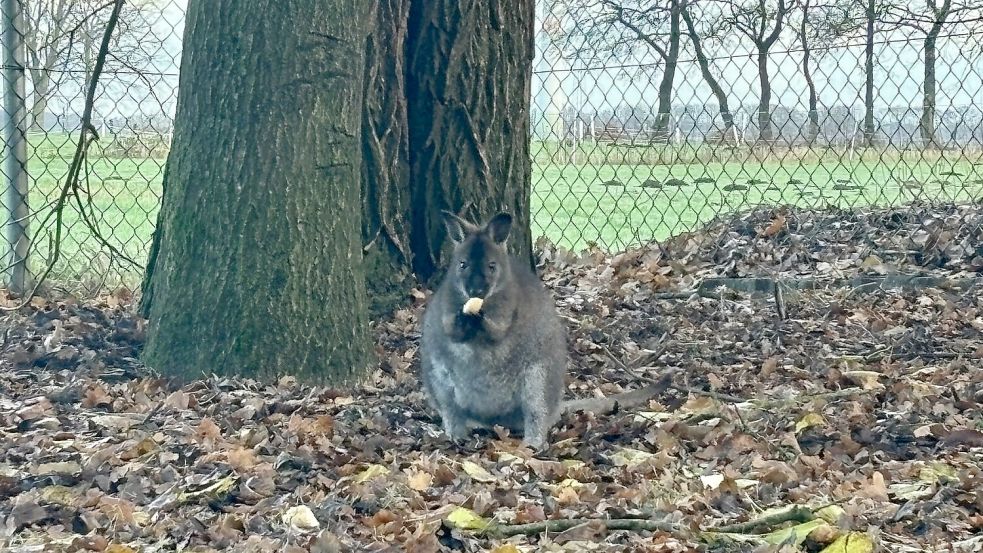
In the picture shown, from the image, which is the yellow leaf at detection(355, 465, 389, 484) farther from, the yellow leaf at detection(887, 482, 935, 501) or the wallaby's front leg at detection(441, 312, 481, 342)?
the yellow leaf at detection(887, 482, 935, 501)

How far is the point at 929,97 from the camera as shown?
8.18 m

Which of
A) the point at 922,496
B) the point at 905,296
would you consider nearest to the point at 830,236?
the point at 905,296

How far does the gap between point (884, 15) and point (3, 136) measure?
6264mm

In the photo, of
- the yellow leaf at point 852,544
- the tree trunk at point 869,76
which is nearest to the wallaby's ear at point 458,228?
the yellow leaf at point 852,544

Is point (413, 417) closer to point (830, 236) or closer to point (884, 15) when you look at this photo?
point (830, 236)

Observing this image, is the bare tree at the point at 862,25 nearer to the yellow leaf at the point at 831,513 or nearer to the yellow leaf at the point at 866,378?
the yellow leaf at the point at 866,378

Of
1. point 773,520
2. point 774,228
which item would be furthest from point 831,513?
point 774,228

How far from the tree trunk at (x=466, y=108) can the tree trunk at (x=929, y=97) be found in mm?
3373

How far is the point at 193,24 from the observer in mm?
4891

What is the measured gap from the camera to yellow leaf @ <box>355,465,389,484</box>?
3.83 metres

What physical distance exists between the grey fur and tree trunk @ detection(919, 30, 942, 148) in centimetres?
455

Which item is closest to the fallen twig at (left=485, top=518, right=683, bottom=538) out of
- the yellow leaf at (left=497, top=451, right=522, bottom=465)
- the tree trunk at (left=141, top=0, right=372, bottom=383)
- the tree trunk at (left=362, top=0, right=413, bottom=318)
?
the yellow leaf at (left=497, top=451, right=522, bottom=465)

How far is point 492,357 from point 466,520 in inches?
54.5

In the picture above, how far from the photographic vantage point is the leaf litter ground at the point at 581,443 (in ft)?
10.9
